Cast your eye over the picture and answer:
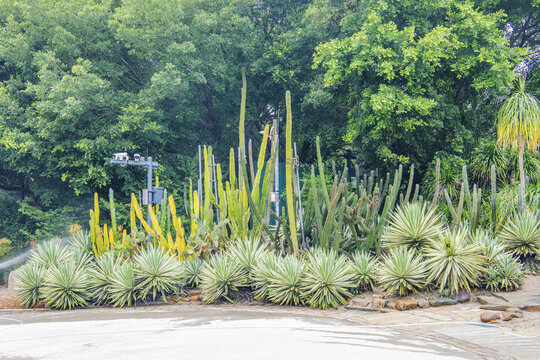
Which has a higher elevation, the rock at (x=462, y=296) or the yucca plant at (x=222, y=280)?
the yucca plant at (x=222, y=280)

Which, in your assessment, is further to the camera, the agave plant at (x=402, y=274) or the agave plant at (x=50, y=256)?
the agave plant at (x=50, y=256)

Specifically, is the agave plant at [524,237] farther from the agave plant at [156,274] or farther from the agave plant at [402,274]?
the agave plant at [156,274]

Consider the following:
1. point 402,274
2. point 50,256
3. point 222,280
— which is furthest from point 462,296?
point 50,256

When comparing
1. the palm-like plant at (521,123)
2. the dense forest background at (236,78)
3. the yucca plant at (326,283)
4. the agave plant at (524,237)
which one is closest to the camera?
the yucca plant at (326,283)

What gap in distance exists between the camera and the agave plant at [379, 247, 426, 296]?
10188mm

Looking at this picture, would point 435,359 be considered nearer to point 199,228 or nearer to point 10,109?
point 199,228

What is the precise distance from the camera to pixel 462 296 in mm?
9930

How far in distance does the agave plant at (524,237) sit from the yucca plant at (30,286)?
1066cm

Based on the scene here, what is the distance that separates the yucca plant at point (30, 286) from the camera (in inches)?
482

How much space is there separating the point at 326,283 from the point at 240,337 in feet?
9.43

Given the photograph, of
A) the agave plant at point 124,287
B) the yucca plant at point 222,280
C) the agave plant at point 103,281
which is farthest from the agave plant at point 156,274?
the yucca plant at point 222,280

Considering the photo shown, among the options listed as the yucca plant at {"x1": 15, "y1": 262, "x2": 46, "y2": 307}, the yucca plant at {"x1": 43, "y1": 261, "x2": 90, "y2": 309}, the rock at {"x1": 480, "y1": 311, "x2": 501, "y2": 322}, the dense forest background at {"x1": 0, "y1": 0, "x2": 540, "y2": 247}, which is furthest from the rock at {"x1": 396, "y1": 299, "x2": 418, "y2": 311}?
the dense forest background at {"x1": 0, "y1": 0, "x2": 540, "y2": 247}

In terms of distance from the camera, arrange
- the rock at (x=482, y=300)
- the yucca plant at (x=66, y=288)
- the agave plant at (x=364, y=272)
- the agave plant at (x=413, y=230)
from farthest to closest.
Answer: the yucca plant at (x=66, y=288)
the agave plant at (x=413, y=230)
the agave plant at (x=364, y=272)
the rock at (x=482, y=300)

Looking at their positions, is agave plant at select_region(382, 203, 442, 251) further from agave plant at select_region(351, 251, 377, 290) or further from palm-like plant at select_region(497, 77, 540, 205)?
palm-like plant at select_region(497, 77, 540, 205)
